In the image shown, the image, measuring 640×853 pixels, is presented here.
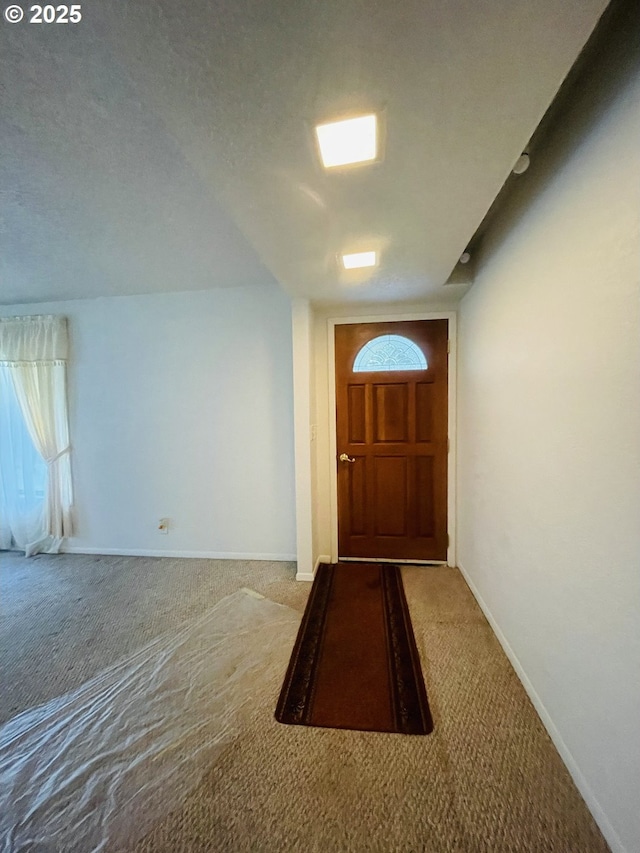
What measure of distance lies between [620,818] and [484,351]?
6.57ft

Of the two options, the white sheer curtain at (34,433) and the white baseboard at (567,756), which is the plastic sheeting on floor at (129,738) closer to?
the white baseboard at (567,756)

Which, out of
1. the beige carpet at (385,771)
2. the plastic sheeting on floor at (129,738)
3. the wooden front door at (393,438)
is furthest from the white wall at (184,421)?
the plastic sheeting on floor at (129,738)

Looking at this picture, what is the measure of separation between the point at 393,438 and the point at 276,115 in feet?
7.32

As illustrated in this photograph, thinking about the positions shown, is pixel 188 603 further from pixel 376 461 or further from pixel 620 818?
pixel 620 818

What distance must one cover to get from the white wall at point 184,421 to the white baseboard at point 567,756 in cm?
176

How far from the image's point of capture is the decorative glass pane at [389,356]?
8.93ft

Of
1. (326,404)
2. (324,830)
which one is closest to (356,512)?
(326,404)

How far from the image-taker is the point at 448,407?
107 inches

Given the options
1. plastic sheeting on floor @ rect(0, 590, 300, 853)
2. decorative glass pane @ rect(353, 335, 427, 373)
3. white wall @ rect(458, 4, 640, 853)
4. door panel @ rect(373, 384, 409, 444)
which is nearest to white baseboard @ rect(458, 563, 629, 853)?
A: white wall @ rect(458, 4, 640, 853)

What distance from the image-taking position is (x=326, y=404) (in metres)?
2.83

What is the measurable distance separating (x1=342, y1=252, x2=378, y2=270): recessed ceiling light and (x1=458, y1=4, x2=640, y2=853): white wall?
0.71 meters

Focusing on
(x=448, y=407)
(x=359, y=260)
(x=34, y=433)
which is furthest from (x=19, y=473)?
(x=448, y=407)

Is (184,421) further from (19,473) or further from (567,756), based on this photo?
(567,756)

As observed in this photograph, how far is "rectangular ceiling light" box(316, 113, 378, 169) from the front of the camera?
3.22 ft
